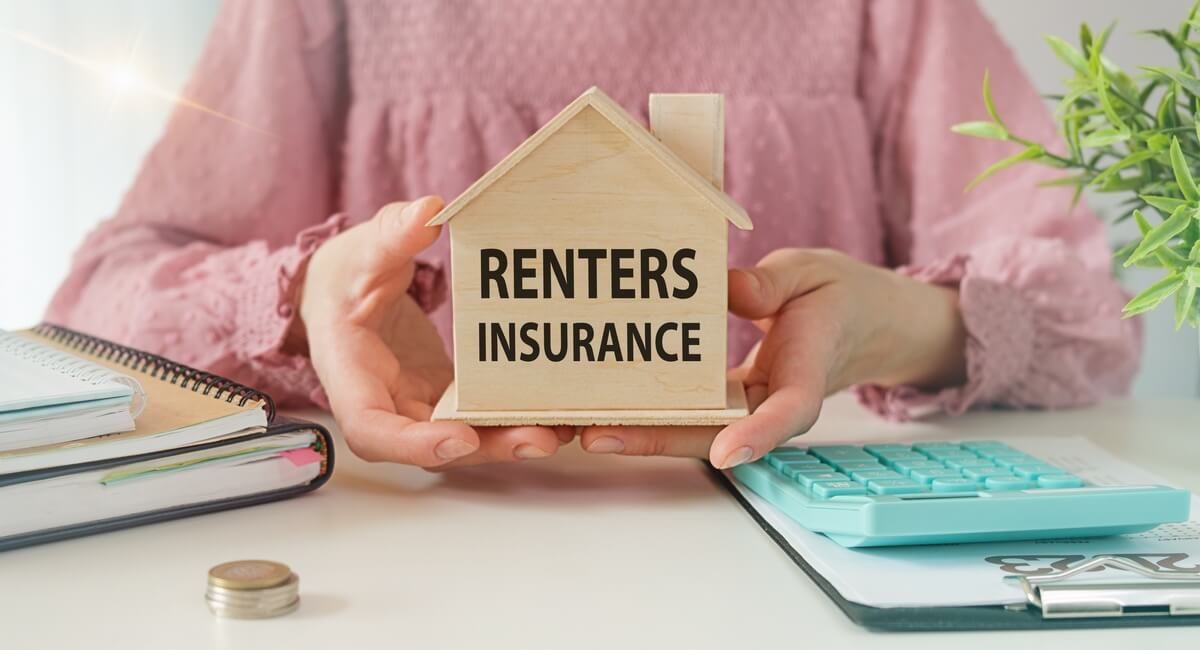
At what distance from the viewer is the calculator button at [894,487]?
61cm

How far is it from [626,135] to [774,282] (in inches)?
6.8

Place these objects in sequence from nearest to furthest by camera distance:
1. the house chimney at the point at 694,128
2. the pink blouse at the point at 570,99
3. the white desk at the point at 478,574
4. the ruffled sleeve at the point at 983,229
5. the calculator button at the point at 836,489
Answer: the white desk at the point at 478,574 → the calculator button at the point at 836,489 → the house chimney at the point at 694,128 → the ruffled sleeve at the point at 983,229 → the pink blouse at the point at 570,99

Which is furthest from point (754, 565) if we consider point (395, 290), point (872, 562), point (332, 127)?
point (332, 127)

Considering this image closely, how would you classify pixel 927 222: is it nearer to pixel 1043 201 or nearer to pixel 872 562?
pixel 1043 201

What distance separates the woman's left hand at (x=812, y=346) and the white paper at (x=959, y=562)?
8cm

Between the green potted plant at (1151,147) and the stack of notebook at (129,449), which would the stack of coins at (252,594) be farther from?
the green potted plant at (1151,147)

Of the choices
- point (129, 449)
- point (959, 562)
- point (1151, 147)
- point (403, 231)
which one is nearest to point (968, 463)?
point (959, 562)

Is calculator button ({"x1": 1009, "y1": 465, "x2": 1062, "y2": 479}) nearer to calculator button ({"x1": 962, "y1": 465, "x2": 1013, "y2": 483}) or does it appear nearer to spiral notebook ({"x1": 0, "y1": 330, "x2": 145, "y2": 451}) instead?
calculator button ({"x1": 962, "y1": 465, "x2": 1013, "y2": 483})

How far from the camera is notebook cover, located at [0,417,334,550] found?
62cm

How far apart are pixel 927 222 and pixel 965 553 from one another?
0.72 m

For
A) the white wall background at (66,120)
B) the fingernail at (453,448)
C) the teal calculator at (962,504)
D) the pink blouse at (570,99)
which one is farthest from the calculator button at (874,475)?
the white wall background at (66,120)

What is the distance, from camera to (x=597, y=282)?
0.70 metres

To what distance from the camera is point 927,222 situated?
4.04ft

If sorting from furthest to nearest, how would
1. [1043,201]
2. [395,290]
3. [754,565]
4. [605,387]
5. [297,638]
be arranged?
[1043,201]
[395,290]
[605,387]
[754,565]
[297,638]
